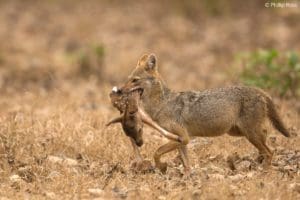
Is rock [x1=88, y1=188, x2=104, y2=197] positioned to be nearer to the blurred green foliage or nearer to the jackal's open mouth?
the jackal's open mouth

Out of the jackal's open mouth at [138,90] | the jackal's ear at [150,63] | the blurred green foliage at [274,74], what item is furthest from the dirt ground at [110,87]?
the jackal's ear at [150,63]

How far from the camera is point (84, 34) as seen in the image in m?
20.1

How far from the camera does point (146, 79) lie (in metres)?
8.91

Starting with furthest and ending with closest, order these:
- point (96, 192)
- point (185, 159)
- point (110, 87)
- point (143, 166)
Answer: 1. point (110, 87)
2. point (185, 159)
3. point (143, 166)
4. point (96, 192)

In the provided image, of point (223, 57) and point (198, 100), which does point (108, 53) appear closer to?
point (223, 57)

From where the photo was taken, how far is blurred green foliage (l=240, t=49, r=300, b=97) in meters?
12.2

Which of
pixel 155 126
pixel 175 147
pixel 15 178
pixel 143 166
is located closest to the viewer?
pixel 15 178

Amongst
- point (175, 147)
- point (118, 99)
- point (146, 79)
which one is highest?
point (146, 79)

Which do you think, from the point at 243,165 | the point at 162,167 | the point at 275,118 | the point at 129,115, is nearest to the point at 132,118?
the point at 129,115

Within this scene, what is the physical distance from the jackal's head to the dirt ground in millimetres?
821

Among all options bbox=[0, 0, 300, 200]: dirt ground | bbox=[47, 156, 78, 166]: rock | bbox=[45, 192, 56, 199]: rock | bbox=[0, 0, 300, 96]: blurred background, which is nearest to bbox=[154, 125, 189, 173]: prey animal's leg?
bbox=[0, 0, 300, 200]: dirt ground

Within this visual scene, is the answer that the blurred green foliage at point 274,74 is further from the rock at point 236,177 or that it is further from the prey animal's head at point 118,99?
the rock at point 236,177

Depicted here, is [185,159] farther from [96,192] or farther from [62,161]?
[96,192]

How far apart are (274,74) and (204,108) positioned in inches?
148
